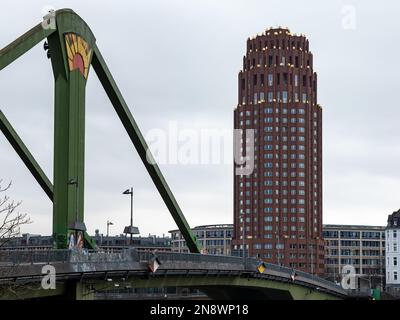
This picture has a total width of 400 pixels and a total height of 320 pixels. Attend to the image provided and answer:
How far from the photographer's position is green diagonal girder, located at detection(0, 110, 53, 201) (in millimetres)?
70769

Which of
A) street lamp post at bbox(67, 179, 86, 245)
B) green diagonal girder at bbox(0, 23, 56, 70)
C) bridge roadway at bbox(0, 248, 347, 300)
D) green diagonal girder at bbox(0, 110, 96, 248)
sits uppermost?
green diagonal girder at bbox(0, 23, 56, 70)

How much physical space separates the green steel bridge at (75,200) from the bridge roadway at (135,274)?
0.21 ft

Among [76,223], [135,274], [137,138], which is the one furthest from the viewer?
[137,138]

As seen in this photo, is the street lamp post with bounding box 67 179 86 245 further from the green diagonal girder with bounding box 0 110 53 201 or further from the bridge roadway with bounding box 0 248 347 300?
the green diagonal girder with bounding box 0 110 53 201

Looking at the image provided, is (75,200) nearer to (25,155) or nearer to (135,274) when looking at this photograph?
(135,274)

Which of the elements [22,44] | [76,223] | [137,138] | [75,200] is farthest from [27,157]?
[76,223]

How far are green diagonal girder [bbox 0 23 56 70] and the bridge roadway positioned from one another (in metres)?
15.1

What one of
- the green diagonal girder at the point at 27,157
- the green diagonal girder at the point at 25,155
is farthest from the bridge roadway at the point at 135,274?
the green diagonal girder at the point at 25,155

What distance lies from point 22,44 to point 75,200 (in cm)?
1212

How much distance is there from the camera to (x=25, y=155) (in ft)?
245

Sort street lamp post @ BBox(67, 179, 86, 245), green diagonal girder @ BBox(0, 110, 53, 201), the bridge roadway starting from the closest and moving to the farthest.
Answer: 1. the bridge roadway
2. street lamp post @ BBox(67, 179, 86, 245)
3. green diagonal girder @ BBox(0, 110, 53, 201)

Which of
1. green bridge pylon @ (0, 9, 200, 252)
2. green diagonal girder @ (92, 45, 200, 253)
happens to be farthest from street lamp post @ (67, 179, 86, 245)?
green diagonal girder @ (92, 45, 200, 253)
